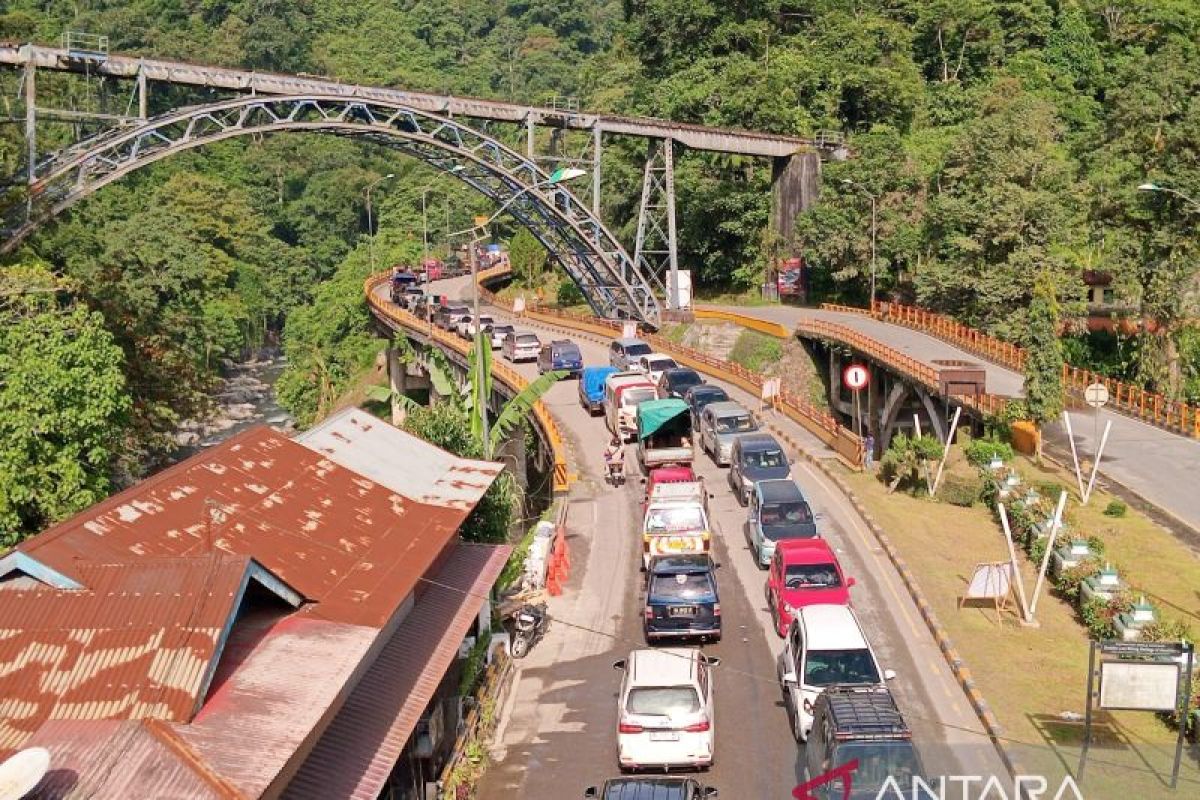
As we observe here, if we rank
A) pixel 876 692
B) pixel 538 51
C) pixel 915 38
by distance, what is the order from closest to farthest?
pixel 876 692
pixel 915 38
pixel 538 51

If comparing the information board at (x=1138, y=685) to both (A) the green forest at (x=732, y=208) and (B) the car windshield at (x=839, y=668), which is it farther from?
(A) the green forest at (x=732, y=208)

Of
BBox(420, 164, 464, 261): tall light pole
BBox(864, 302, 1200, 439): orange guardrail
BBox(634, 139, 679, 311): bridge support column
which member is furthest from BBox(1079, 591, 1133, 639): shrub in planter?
BBox(420, 164, 464, 261): tall light pole

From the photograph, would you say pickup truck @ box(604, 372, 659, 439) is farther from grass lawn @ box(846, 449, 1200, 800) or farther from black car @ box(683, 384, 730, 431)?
grass lawn @ box(846, 449, 1200, 800)

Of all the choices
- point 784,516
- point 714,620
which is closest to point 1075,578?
point 784,516

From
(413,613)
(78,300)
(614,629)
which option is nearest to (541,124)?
(78,300)

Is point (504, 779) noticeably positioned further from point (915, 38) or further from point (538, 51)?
point (538, 51)

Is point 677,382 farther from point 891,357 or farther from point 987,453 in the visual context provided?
point 987,453
